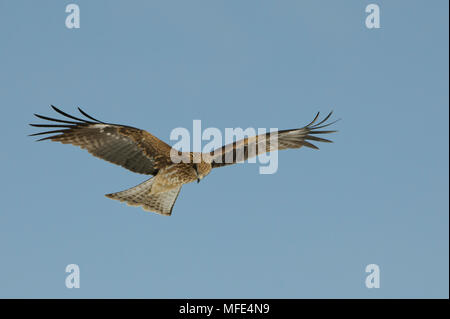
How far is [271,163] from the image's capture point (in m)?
11.1

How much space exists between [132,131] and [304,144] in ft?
12.3

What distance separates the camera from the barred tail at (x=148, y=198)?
34.1ft

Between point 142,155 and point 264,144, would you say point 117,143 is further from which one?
point 264,144

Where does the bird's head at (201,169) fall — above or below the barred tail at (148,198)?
above

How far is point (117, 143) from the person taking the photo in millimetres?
10039

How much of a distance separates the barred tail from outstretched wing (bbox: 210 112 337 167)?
1.06 m

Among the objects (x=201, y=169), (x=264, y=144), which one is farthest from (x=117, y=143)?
(x=264, y=144)

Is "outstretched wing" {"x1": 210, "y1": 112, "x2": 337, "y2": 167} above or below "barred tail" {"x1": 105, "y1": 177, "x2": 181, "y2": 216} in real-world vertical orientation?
above

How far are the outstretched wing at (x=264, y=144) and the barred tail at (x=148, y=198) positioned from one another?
3.47ft

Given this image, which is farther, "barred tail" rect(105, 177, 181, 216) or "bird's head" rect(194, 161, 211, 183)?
"barred tail" rect(105, 177, 181, 216)

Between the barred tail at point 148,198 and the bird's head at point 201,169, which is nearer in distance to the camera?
the bird's head at point 201,169

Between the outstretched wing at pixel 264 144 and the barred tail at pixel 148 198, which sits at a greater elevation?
the outstretched wing at pixel 264 144

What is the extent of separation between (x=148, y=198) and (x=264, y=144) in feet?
8.45

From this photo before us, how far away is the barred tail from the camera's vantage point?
1040 cm
